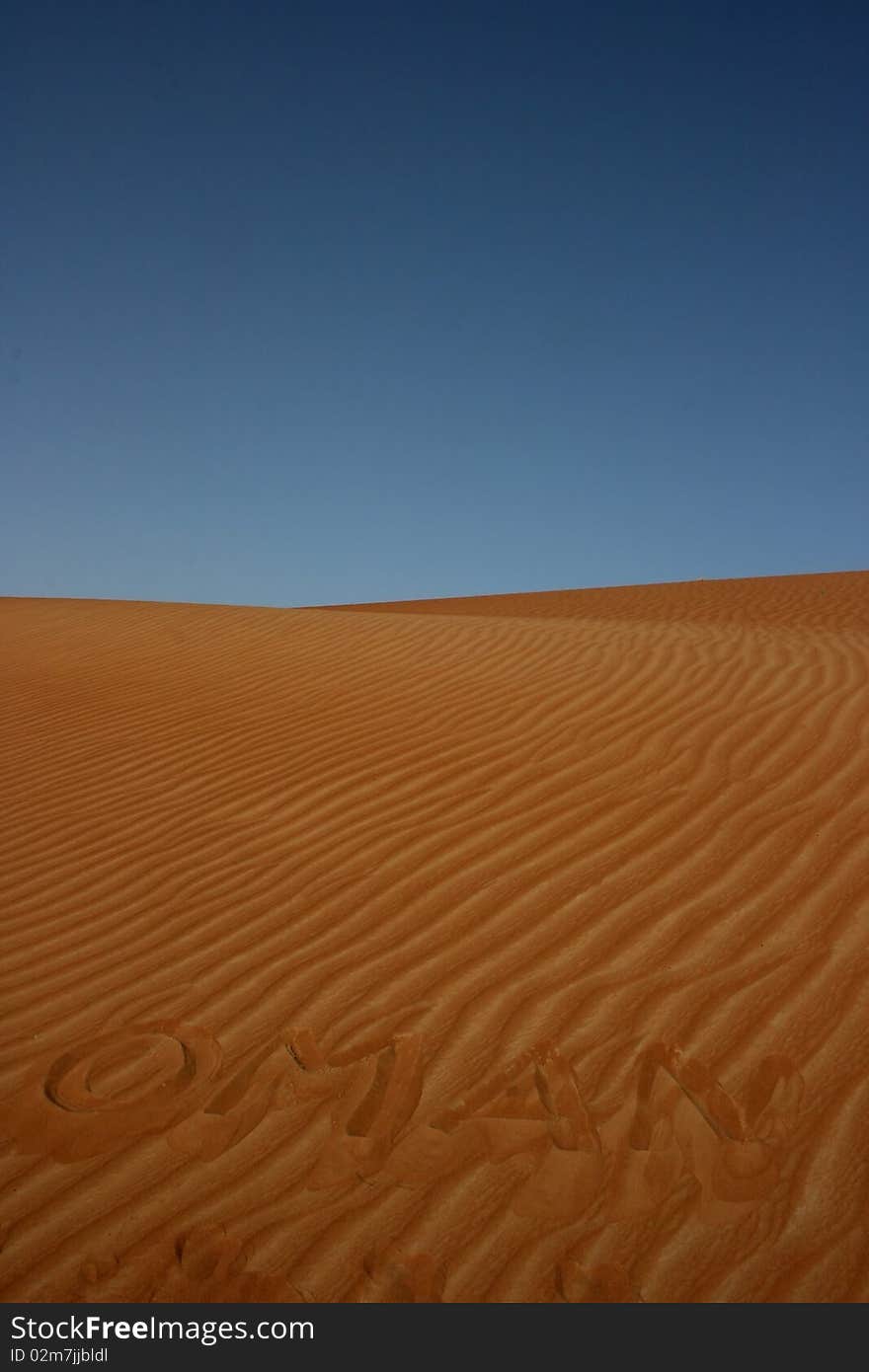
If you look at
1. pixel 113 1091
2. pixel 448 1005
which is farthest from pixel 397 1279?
pixel 113 1091

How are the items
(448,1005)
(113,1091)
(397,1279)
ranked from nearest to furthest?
(397,1279) < (113,1091) < (448,1005)

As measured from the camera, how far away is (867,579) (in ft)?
78.0

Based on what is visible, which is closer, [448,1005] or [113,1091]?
[113,1091]

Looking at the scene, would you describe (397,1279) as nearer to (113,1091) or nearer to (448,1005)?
(448,1005)

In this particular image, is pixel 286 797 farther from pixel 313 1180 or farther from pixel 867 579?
pixel 867 579

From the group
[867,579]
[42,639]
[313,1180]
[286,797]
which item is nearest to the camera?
[313,1180]

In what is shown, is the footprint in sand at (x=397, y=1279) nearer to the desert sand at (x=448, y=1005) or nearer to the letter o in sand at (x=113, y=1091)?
the desert sand at (x=448, y=1005)

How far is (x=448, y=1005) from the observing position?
3324 millimetres

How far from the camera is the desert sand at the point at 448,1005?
2.38 m

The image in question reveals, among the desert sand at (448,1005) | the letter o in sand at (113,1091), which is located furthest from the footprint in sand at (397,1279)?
the letter o in sand at (113,1091)

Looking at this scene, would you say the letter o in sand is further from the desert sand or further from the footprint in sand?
the footprint in sand

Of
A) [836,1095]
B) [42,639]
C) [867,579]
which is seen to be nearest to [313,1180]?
[836,1095]

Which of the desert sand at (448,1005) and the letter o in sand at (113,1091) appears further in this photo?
the letter o in sand at (113,1091)
